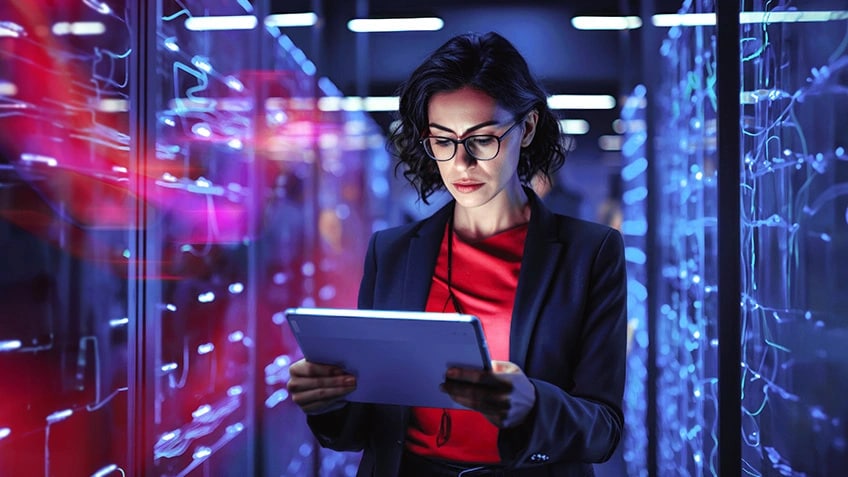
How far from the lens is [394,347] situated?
1170mm

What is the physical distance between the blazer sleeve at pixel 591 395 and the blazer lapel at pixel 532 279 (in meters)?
0.08

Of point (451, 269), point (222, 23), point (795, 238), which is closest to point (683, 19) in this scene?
point (795, 238)

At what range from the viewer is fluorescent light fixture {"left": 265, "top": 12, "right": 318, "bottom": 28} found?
348 cm

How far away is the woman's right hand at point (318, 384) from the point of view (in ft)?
4.09

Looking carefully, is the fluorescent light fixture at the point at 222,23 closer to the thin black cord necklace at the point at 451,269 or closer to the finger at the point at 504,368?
the thin black cord necklace at the point at 451,269

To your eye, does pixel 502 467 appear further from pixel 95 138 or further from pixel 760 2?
pixel 760 2

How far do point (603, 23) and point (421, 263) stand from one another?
3.55 metres

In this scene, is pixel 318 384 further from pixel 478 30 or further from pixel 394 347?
pixel 478 30

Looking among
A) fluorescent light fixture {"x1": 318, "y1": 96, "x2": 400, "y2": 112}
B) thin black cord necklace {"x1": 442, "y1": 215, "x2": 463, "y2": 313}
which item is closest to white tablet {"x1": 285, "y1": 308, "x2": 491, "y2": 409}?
thin black cord necklace {"x1": 442, "y1": 215, "x2": 463, "y2": 313}

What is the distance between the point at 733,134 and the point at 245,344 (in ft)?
6.93

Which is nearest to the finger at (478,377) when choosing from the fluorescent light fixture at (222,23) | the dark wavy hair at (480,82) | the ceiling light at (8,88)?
the dark wavy hair at (480,82)

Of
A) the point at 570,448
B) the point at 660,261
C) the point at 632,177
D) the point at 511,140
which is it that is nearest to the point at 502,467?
the point at 570,448

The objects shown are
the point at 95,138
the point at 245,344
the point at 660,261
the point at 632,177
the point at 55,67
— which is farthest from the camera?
the point at 632,177

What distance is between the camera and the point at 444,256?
4.91 feet
